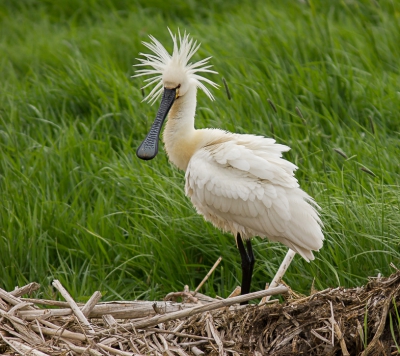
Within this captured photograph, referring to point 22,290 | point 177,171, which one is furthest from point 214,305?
point 177,171

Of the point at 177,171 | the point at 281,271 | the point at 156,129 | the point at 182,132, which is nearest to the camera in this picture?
the point at 281,271

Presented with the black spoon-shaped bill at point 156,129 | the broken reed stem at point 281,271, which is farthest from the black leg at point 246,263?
the black spoon-shaped bill at point 156,129

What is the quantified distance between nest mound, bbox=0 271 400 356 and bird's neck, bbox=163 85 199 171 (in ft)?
5.01

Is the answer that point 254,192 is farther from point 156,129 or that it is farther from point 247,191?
point 156,129

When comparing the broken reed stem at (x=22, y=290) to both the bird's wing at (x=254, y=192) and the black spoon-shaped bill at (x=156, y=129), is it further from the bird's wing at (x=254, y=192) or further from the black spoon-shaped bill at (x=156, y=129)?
the black spoon-shaped bill at (x=156, y=129)

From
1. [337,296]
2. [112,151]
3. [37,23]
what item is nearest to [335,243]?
[337,296]

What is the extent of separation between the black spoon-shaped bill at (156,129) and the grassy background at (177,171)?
17.8 inches

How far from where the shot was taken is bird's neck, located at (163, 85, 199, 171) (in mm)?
6096

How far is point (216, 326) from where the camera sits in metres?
4.69

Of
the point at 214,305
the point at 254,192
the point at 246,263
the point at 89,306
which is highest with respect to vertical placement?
the point at 254,192

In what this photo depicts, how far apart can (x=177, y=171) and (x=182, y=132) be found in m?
0.97

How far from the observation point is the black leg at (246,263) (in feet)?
18.6

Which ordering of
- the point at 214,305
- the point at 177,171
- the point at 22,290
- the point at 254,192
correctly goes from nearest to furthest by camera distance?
the point at 214,305 < the point at 22,290 < the point at 254,192 < the point at 177,171

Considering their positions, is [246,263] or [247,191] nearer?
[247,191]
